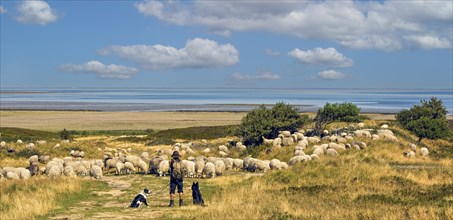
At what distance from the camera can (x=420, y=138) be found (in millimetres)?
51938

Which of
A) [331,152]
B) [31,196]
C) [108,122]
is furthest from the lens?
[108,122]

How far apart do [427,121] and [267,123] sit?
18013mm

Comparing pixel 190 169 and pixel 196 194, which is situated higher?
pixel 196 194

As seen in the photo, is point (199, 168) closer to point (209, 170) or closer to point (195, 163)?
point (195, 163)

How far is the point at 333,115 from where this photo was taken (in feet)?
167

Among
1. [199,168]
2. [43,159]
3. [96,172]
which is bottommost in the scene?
[43,159]

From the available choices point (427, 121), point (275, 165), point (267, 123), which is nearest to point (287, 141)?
point (267, 123)

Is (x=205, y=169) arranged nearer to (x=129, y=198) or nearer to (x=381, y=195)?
(x=129, y=198)

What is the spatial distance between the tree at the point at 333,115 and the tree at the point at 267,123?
1725mm

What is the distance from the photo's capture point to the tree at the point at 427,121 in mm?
50969

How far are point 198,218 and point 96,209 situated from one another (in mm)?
5060

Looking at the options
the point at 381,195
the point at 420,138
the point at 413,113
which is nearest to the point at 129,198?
the point at 381,195

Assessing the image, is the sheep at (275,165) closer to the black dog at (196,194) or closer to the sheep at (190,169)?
the sheep at (190,169)

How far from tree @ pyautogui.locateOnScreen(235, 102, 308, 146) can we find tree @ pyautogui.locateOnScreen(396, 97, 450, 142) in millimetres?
12548
